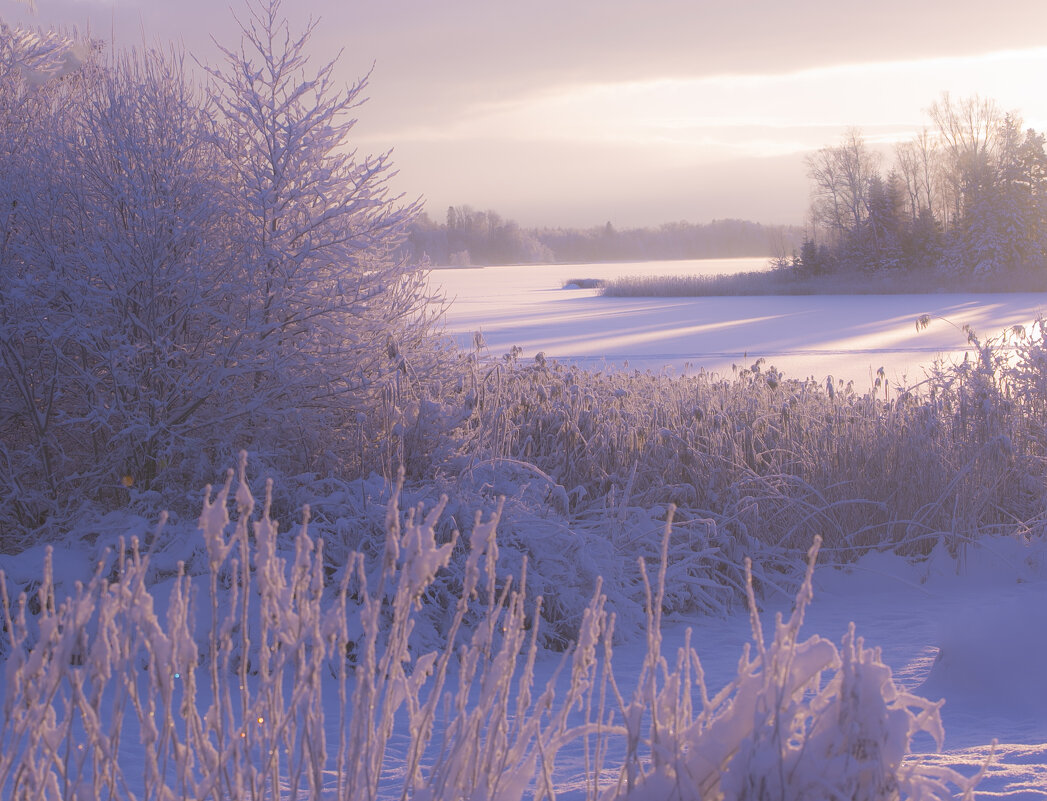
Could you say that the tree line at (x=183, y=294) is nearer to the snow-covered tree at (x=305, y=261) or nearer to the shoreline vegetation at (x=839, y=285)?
the snow-covered tree at (x=305, y=261)

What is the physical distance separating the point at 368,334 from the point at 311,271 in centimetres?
61

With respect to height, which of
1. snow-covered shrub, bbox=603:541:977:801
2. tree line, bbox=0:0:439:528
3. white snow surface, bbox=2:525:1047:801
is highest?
tree line, bbox=0:0:439:528

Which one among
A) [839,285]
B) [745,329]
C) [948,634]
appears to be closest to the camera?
[948,634]

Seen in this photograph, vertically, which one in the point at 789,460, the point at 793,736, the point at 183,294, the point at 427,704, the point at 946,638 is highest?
the point at 183,294

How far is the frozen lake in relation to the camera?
51.2 ft

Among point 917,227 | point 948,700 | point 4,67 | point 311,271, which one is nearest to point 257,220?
point 311,271

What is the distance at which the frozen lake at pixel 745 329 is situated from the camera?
1562cm

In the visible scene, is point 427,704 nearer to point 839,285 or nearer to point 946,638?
point 946,638

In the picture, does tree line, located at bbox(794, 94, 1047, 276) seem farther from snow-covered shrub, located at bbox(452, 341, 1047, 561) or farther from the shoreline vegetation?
snow-covered shrub, located at bbox(452, 341, 1047, 561)

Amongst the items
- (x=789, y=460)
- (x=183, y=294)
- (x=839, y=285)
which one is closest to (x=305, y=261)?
(x=183, y=294)

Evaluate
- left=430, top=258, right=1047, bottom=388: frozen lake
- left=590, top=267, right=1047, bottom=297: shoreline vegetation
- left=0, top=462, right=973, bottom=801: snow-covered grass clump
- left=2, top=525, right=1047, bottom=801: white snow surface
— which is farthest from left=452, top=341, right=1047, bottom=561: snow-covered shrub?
left=590, top=267, right=1047, bottom=297: shoreline vegetation

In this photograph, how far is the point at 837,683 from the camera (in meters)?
1.57

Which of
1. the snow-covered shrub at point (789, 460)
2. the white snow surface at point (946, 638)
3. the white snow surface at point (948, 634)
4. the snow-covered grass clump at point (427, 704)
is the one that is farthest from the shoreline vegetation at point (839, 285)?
the snow-covered grass clump at point (427, 704)

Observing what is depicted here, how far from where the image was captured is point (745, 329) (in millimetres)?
22734
